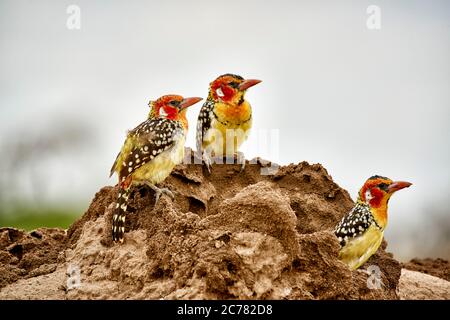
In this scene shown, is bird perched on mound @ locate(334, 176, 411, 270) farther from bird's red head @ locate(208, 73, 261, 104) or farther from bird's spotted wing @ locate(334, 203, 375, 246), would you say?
bird's red head @ locate(208, 73, 261, 104)

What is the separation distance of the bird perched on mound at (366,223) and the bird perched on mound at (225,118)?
1.42m

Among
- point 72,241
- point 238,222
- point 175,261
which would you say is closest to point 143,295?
point 175,261

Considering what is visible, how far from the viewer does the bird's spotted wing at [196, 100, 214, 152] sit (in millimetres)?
7625

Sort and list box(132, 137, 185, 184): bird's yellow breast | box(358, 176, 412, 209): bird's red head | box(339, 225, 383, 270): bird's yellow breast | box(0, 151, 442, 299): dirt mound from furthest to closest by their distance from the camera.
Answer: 1. box(358, 176, 412, 209): bird's red head
2. box(339, 225, 383, 270): bird's yellow breast
3. box(132, 137, 185, 184): bird's yellow breast
4. box(0, 151, 442, 299): dirt mound

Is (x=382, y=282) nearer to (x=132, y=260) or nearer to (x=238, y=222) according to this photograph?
(x=238, y=222)

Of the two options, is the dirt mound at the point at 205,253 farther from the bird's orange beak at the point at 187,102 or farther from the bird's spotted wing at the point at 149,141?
the bird's orange beak at the point at 187,102

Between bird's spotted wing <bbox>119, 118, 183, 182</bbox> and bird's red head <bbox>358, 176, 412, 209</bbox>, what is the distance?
6.73ft

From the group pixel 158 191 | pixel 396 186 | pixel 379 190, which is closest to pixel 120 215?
pixel 158 191

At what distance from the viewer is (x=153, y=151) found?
244 inches

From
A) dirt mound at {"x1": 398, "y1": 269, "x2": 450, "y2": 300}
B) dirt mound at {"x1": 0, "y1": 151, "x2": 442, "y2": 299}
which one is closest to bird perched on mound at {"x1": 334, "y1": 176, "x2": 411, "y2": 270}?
dirt mound at {"x1": 0, "y1": 151, "x2": 442, "y2": 299}

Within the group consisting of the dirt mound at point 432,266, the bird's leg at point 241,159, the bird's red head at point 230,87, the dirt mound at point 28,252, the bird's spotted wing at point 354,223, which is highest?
the bird's red head at point 230,87

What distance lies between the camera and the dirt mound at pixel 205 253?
5009 mm

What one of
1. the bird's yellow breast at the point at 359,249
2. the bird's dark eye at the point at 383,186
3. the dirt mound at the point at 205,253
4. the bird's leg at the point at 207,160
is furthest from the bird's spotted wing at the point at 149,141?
the bird's dark eye at the point at 383,186

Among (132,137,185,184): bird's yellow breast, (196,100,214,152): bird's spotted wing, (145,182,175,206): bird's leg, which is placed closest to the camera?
(145,182,175,206): bird's leg
